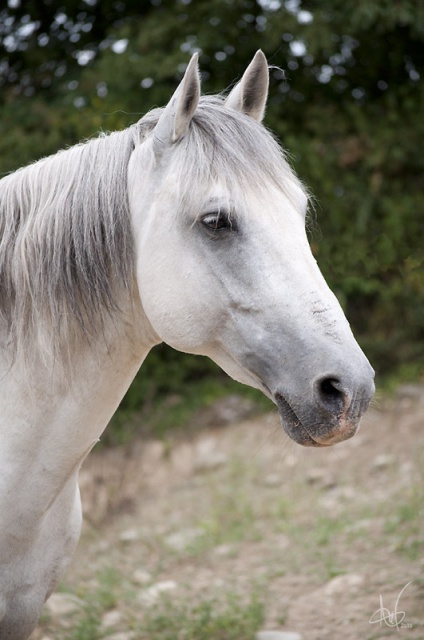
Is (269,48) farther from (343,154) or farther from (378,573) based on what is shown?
(378,573)

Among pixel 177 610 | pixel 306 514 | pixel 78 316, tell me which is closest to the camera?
pixel 78 316

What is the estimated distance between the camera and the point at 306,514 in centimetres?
459

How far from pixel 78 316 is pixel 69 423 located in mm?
312

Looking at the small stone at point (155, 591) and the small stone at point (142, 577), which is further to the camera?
the small stone at point (142, 577)

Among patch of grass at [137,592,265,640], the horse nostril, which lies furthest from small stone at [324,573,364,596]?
the horse nostril

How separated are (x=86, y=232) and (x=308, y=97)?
5.03 m

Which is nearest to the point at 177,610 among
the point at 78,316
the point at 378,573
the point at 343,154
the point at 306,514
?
the point at 378,573

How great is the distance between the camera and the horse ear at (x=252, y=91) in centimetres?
207

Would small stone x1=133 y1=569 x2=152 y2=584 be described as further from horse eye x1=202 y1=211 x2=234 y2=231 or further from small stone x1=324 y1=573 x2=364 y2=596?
horse eye x1=202 y1=211 x2=234 y2=231

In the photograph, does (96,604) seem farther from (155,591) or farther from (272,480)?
(272,480)

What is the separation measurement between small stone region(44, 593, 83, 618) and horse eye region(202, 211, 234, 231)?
246 cm

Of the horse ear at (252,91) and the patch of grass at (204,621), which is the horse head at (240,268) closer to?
the horse ear at (252,91)

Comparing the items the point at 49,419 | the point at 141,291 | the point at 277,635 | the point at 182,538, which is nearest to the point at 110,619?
the point at 277,635

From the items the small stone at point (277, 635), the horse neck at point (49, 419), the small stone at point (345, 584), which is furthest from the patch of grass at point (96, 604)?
the horse neck at point (49, 419)
